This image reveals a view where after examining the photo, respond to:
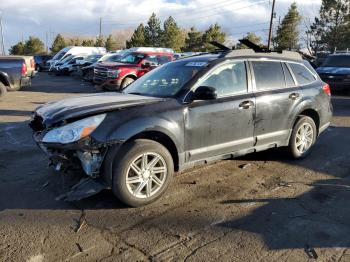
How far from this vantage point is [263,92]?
19.8ft

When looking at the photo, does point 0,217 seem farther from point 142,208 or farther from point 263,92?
point 263,92

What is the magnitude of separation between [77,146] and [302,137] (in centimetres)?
376

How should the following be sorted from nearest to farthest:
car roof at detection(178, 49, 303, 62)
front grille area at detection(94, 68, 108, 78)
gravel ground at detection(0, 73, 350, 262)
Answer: gravel ground at detection(0, 73, 350, 262), car roof at detection(178, 49, 303, 62), front grille area at detection(94, 68, 108, 78)

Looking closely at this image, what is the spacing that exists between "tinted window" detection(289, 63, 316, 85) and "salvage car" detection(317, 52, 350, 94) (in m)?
10.5

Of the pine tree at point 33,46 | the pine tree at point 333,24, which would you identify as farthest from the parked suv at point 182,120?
the pine tree at point 33,46

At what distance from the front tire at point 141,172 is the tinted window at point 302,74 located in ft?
9.44

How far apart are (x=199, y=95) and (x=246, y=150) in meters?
1.16

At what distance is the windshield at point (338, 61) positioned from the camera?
17766mm

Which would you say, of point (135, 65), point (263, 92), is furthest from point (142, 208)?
point (135, 65)

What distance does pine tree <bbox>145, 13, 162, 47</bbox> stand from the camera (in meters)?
60.1

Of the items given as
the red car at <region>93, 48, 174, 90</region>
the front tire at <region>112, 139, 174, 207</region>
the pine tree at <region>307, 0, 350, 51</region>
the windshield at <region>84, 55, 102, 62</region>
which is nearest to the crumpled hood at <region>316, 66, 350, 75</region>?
the red car at <region>93, 48, 174, 90</region>

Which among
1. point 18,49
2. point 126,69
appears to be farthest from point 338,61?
point 18,49

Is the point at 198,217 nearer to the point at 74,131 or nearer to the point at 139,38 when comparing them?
the point at 74,131

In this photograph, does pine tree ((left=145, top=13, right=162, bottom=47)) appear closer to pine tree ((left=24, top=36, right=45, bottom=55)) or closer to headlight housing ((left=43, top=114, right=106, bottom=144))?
pine tree ((left=24, top=36, right=45, bottom=55))
